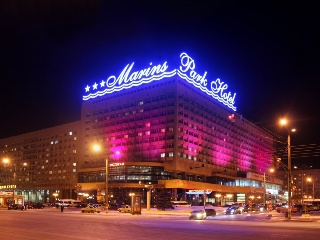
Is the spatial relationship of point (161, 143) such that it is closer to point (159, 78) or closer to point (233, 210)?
point (159, 78)

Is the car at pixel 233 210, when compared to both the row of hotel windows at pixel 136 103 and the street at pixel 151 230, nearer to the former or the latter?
the street at pixel 151 230

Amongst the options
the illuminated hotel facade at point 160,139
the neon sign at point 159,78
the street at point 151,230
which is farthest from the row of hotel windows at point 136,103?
the street at point 151,230

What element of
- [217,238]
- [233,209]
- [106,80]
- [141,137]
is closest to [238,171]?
[141,137]

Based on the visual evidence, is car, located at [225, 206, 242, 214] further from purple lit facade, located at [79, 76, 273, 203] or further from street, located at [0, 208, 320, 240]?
purple lit facade, located at [79, 76, 273, 203]

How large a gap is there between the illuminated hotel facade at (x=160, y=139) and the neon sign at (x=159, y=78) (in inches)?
13.4

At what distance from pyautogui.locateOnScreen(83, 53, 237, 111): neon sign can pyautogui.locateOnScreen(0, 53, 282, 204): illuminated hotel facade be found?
1.12 ft

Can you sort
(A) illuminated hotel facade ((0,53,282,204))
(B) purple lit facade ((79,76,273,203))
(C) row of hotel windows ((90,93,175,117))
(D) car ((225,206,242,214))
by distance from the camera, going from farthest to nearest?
(C) row of hotel windows ((90,93,175,117)), (A) illuminated hotel facade ((0,53,282,204)), (B) purple lit facade ((79,76,273,203)), (D) car ((225,206,242,214))

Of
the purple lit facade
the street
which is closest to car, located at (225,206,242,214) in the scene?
the street

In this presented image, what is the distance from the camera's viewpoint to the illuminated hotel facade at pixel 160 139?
400ft

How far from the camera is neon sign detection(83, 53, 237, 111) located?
133125mm

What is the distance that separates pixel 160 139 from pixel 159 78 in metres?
20.8

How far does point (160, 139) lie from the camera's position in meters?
129

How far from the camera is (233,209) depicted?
63875 millimetres

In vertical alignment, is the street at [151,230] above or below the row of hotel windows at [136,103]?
below
